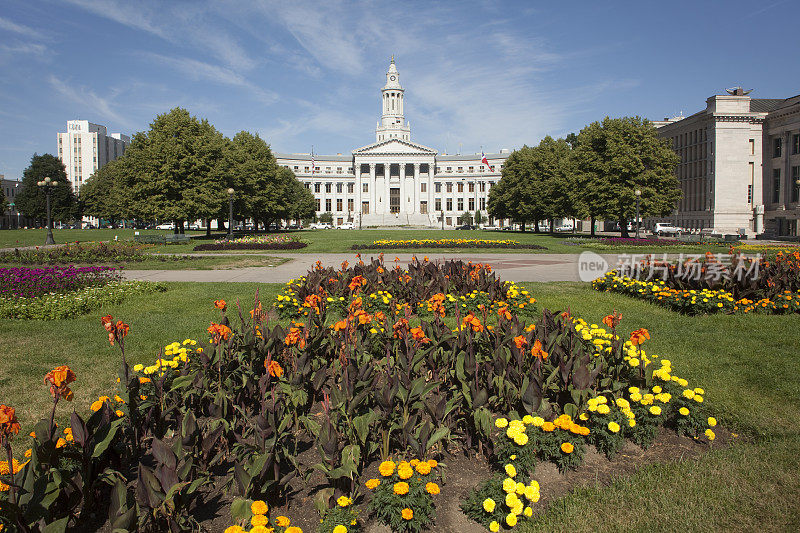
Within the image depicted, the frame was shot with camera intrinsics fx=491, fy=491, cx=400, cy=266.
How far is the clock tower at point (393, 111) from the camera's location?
124688 millimetres

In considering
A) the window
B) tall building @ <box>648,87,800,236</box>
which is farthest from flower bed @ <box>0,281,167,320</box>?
the window

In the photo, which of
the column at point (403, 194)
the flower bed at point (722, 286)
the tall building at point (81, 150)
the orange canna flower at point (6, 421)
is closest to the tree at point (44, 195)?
the column at point (403, 194)

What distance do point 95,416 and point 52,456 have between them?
0.39 metres

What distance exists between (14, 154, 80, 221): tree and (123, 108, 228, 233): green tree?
189 feet

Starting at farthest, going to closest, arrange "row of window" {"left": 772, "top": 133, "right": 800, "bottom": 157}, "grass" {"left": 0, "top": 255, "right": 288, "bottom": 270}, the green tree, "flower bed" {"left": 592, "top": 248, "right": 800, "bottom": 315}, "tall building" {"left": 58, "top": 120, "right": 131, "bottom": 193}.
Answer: "tall building" {"left": 58, "top": 120, "right": 131, "bottom": 193} < "row of window" {"left": 772, "top": 133, "right": 800, "bottom": 157} < the green tree < "grass" {"left": 0, "top": 255, "right": 288, "bottom": 270} < "flower bed" {"left": 592, "top": 248, "right": 800, "bottom": 315}

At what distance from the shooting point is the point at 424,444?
3703 millimetres

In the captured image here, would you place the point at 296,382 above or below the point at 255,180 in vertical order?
below

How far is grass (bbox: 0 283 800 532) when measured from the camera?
335 centimetres

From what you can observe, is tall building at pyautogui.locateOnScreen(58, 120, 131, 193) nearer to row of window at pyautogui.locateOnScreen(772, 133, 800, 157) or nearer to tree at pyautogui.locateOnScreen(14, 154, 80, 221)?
tree at pyautogui.locateOnScreen(14, 154, 80, 221)

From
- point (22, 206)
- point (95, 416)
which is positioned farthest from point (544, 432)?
point (22, 206)

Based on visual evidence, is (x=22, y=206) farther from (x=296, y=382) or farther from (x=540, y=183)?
(x=296, y=382)

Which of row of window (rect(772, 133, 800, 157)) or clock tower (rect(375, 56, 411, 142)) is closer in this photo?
row of window (rect(772, 133, 800, 157))

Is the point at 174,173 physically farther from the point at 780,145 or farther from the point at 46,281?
the point at 780,145

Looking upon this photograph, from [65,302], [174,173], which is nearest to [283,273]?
[65,302]
